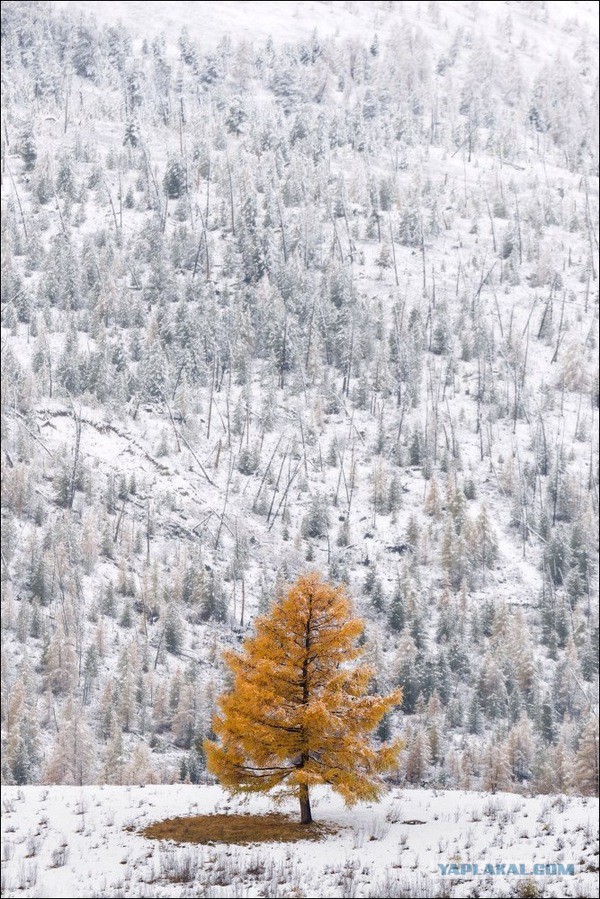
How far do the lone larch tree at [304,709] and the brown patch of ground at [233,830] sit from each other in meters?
0.70

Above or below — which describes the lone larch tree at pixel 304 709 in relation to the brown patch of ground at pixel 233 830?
above

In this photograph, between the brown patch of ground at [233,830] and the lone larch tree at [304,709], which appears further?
the lone larch tree at [304,709]

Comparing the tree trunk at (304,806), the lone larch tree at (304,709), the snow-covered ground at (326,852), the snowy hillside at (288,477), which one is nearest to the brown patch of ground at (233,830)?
the tree trunk at (304,806)

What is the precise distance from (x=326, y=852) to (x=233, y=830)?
2.60 metres

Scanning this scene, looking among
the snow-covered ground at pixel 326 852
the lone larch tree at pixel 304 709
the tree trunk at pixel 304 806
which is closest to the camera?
the snow-covered ground at pixel 326 852

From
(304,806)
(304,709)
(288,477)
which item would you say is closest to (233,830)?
(304,806)

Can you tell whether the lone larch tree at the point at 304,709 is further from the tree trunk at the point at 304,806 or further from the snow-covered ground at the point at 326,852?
the snow-covered ground at the point at 326,852

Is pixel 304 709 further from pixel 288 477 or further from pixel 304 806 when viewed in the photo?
pixel 288 477

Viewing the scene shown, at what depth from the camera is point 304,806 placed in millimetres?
21953

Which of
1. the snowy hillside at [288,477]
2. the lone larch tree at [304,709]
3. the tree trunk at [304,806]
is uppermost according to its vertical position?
the lone larch tree at [304,709]

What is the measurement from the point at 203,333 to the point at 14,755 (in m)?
95.9

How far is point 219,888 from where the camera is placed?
1667 centimetres

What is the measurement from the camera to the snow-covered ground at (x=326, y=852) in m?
16.5

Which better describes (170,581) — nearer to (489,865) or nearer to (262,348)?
(262,348)
